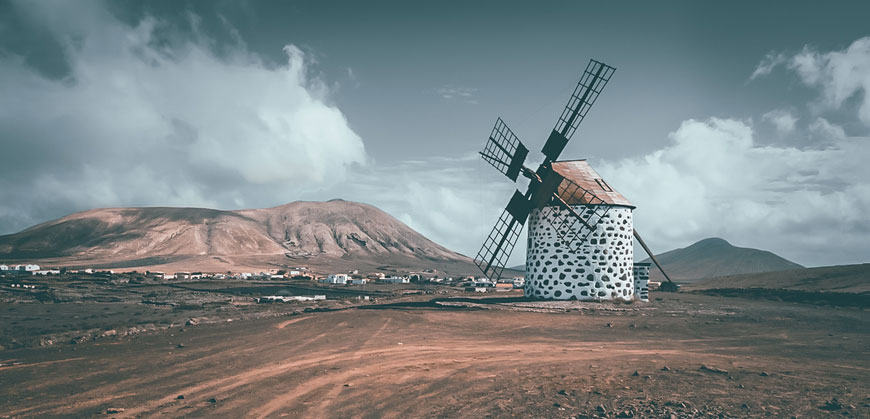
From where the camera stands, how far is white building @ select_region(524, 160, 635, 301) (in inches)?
1121

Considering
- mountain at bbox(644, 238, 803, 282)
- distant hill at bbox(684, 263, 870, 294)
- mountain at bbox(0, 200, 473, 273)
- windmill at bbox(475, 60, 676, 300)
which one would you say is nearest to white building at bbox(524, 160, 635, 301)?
windmill at bbox(475, 60, 676, 300)

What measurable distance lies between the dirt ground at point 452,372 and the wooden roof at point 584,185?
1031cm

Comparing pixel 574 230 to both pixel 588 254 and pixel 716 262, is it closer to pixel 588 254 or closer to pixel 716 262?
pixel 588 254

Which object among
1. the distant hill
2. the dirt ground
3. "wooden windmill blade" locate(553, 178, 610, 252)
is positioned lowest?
the dirt ground

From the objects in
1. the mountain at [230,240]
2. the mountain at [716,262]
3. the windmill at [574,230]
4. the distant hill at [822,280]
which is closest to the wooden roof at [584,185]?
the windmill at [574,230]

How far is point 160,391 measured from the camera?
32.7ft

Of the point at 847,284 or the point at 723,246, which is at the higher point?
the point at 723,246

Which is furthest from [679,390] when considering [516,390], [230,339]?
[230,339]

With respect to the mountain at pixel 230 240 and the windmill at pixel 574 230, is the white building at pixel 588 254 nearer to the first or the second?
the windmill at pixel 574 230

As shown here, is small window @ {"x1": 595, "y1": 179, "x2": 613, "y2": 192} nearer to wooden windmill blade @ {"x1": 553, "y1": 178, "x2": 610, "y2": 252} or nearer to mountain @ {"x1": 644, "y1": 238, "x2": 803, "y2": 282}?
wooden windmill blade @ {"x1": 553, "y1": 178, "x2": 610, "y2": 252}

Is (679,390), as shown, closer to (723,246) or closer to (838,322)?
(838,322)

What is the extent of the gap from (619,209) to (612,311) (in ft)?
22.8

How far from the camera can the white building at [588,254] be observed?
28.5 m

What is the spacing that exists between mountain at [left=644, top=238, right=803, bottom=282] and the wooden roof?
387 ft
